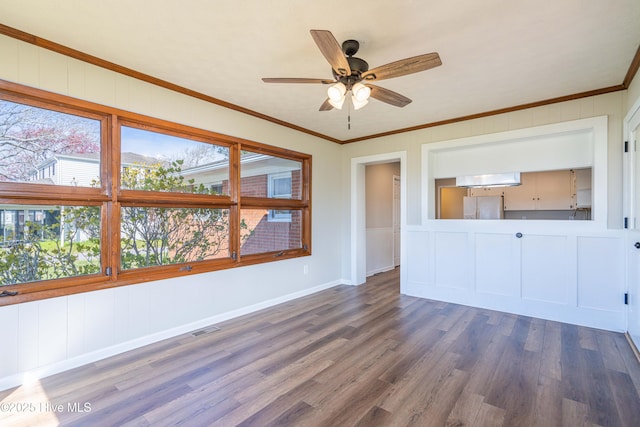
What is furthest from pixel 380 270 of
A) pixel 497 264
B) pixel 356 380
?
pixel 356 380

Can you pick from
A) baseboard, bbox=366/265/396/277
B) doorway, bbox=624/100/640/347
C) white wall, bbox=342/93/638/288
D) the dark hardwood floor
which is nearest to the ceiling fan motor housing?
white wall, bbox=342/93/638/288

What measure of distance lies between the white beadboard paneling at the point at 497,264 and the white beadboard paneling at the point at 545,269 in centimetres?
9

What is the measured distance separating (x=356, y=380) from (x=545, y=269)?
276 centimetres

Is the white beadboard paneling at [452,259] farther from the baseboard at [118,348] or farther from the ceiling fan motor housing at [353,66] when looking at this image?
the ceiling fan motor housing at [353,66]

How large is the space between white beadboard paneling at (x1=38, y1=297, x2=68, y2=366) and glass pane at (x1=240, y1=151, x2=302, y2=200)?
78.1 inches

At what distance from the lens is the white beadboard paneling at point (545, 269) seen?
339 cm

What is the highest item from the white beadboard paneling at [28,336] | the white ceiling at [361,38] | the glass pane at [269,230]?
the white ceiling at [361,38]

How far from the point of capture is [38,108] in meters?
2.32

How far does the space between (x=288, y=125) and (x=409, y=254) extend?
2627mm

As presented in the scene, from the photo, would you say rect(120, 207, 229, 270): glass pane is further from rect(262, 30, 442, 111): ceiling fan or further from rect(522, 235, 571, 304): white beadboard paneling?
rect(522, 235, 571, 304): white beadboard paneling

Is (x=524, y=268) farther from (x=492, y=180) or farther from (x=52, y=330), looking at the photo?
(x=52, y=330)

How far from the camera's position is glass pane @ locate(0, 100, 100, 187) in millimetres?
2191

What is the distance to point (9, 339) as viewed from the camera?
215 centimetres

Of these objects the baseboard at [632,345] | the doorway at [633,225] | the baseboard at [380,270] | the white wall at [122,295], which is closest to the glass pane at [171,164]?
the white wall at [122,295]
